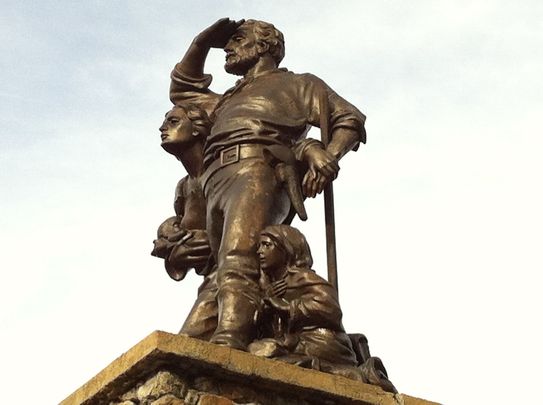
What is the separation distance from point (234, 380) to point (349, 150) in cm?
211

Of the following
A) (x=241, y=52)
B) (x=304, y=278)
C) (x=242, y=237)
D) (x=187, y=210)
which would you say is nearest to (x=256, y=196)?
(x=242, y=237)

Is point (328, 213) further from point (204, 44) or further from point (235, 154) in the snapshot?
point (204, 44)

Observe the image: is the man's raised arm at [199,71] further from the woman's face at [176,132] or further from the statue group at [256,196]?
the woman's face at [176,132]

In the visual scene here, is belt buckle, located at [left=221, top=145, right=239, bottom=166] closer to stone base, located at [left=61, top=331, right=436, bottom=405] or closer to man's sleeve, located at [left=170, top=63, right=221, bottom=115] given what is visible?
man's sleeve, located at [left=170, top=63, right=221, bottom=115]

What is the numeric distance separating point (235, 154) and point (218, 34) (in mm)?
1095

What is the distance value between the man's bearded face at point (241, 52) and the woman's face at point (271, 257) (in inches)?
65.8

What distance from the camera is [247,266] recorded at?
797cm

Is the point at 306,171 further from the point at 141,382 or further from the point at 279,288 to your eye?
the point at 141,382

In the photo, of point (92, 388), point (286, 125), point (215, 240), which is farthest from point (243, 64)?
point (92, 388)

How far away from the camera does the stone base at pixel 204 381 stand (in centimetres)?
688

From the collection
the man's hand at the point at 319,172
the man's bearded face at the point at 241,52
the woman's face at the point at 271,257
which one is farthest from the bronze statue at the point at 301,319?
the man's bearded face at the point at 241,52

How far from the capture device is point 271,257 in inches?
311

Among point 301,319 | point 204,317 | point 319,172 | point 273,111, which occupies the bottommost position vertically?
point 301,319

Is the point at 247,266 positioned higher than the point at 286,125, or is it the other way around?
the point at 286,125
